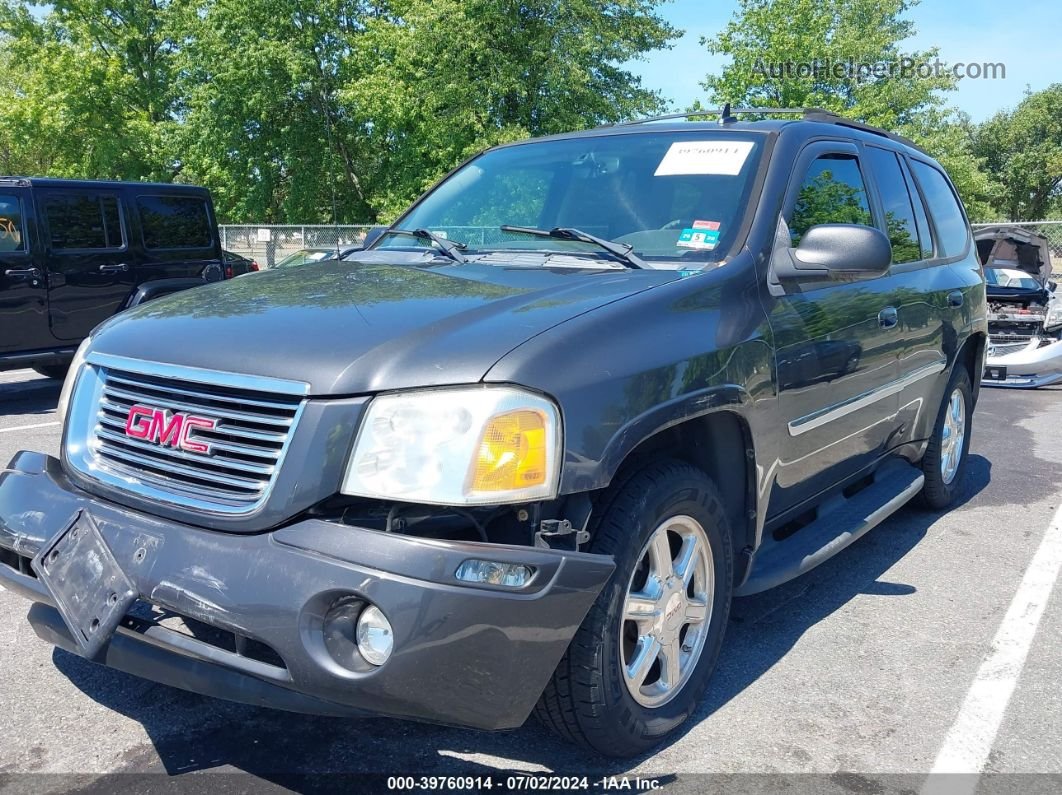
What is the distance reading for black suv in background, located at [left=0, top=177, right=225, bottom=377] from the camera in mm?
8461

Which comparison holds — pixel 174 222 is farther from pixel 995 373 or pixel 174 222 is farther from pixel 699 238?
pixel 995 373

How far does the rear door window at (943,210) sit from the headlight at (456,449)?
3.46 m

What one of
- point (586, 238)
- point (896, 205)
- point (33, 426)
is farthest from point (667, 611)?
point (33, 426)

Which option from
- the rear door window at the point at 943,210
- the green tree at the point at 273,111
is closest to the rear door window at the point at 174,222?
the rear door window at the point at 943,210

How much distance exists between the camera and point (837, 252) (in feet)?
10.2

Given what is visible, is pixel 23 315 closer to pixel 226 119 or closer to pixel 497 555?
pixel 497 555

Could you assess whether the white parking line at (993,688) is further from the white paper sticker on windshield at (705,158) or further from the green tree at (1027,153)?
the green tree at (1027,153)

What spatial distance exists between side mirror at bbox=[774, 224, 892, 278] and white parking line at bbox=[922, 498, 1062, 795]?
154cm

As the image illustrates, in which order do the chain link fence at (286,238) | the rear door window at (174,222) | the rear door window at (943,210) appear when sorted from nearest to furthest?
1. the rear door window at (943,210)
2. the rear door window at (174,222)
3. the chain link fence at (286,238)

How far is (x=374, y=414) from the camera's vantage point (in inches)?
85.7

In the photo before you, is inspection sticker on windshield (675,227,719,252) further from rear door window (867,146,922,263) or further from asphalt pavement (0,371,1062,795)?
asphalt pavement (0,371,1062,795)

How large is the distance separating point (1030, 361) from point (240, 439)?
10.1 metres

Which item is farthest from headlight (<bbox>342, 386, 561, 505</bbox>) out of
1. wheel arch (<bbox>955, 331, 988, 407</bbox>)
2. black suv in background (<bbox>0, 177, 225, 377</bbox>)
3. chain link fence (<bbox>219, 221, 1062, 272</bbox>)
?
chain link fence (<bbox>219, 221, 1062, 272</bbox>)

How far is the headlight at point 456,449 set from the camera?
83.9 inches
